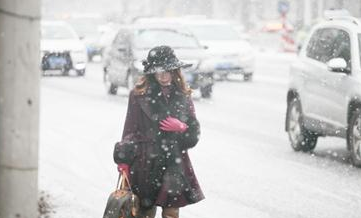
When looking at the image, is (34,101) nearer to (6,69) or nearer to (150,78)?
(6,69)

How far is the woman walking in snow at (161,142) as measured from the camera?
5.81 meters

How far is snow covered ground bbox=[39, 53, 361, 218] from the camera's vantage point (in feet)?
30.1

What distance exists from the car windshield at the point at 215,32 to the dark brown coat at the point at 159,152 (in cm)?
2219

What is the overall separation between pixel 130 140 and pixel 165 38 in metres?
16.9

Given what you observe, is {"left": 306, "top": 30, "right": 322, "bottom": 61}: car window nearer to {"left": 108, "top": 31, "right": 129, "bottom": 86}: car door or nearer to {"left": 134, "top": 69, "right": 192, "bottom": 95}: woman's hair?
{"left": 134, "top": 69, "right": 192, "bottom": 95}: woman's hair

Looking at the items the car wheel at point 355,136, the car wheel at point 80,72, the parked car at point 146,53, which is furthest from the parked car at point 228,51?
the car wheel at point 355,136

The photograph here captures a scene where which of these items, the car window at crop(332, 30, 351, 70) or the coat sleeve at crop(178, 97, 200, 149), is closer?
the coat sleeve at crop(178, 97, 200, 149)

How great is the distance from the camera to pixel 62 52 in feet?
97.0

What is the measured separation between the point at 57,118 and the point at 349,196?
8.94 meters

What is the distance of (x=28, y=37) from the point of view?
3.62 m

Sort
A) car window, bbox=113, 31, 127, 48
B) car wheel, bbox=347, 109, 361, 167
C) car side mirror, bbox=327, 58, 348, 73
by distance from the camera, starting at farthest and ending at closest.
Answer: car window, bbox=113, 31, 127, 48
car side mirror, bbox=327, 58, 348, 73
car wheel, bbox=347, 109, 361, 167

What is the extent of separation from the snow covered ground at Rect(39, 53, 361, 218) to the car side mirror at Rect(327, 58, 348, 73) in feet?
3.76

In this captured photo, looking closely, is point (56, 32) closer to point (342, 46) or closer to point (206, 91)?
point (206, 91)

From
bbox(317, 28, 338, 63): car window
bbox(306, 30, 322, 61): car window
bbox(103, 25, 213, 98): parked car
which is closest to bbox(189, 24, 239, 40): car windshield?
bbox(103, 25, 213, 98): parked car
